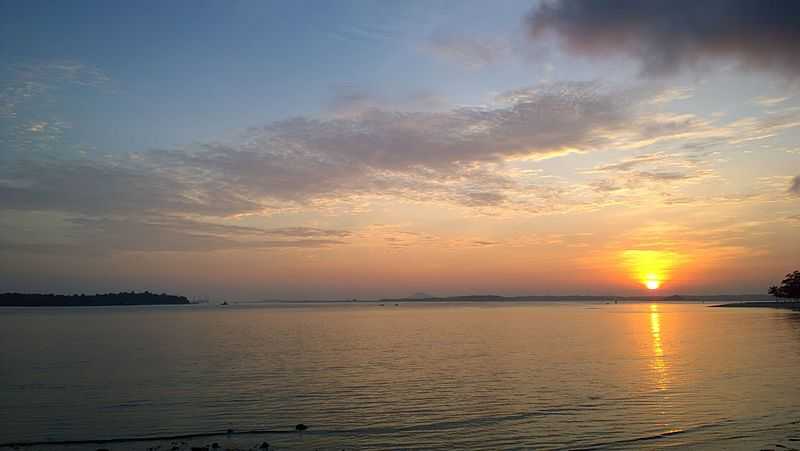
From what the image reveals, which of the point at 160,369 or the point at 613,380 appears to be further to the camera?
the point at 160,369

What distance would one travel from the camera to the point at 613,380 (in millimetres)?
40000

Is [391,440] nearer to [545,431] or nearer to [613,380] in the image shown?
[545,431]

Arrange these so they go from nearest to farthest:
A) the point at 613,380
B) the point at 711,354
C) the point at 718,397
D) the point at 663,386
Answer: the point at 718,397 → the point at 663,386 → the point at 613,380 → the point at 711,354

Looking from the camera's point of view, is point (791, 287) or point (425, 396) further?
point (791, 287)

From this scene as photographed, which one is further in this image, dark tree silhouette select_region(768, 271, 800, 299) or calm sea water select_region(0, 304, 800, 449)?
dark tree silhouette select_region(768, 271, 800, 299)

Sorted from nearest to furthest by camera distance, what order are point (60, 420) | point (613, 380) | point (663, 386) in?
A: point (60, 420) → point (663, 386) → point (613, 380)

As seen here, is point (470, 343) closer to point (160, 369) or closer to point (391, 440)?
point (160, 369)

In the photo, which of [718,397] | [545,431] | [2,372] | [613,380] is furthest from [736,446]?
[2,372]

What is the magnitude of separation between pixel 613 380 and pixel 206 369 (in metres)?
31.3

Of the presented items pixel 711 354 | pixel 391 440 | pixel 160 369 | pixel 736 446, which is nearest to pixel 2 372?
pixel 160 369

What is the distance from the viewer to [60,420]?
95.3 ft

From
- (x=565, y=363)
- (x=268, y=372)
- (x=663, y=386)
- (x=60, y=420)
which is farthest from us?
(x=565, y=363)

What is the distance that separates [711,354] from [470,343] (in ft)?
89.9

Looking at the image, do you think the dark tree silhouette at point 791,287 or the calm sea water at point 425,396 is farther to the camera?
the dark tree silhouette at point 791,287
